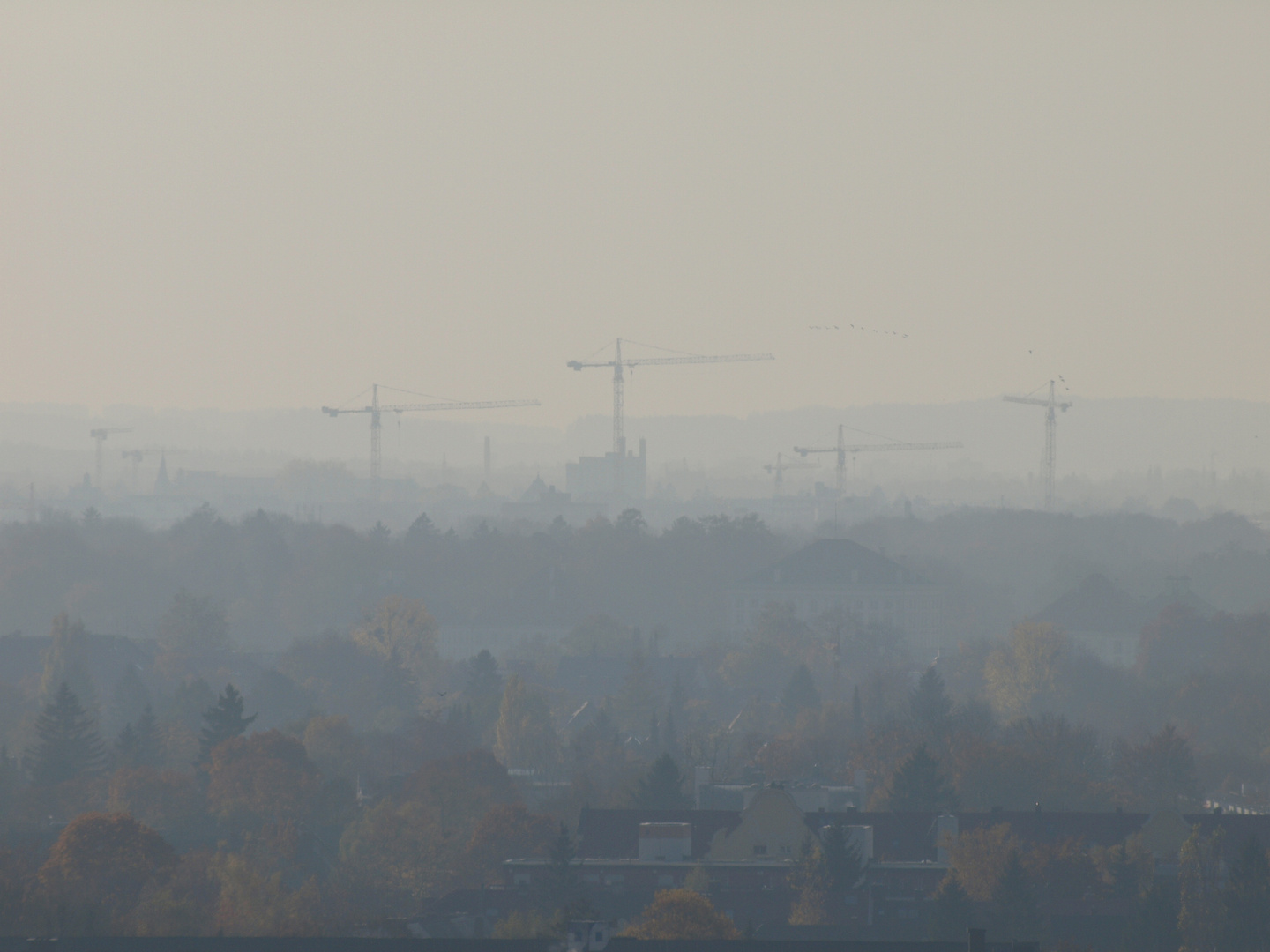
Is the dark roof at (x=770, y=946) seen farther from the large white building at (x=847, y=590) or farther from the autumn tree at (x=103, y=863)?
the large white building at (x=847, y=590)

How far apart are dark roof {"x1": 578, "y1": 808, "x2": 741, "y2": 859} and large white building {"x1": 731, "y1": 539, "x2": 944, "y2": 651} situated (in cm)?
9436

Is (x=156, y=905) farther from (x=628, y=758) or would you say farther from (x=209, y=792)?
(x=628, y=758)

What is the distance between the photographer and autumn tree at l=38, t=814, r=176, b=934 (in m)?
48.3

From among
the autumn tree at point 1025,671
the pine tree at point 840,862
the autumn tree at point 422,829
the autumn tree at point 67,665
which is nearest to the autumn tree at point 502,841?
the autumn tree at point 422,829

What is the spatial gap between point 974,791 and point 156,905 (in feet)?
86.9

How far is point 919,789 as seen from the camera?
62156mm

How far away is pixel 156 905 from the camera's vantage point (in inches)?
1858

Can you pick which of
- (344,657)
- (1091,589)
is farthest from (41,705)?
(1091,589)

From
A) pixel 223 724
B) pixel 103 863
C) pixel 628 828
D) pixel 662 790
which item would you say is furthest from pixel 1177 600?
pixel 103 863

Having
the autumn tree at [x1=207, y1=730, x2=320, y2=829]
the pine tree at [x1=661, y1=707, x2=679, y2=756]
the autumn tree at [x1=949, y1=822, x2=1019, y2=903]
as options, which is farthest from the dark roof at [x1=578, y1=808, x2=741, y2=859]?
the pine tree at [x1=661, y1=707, x2=679, y2=756]

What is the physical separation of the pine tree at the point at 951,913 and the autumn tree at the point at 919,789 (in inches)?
594

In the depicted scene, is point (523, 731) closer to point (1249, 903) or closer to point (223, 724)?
point (223, 724)

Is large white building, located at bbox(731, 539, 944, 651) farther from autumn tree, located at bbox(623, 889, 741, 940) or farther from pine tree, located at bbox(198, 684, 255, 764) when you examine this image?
autumn tree, located at bbox(623, 889, 741, 940)

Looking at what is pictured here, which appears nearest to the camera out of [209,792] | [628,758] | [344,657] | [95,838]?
[95,838]
